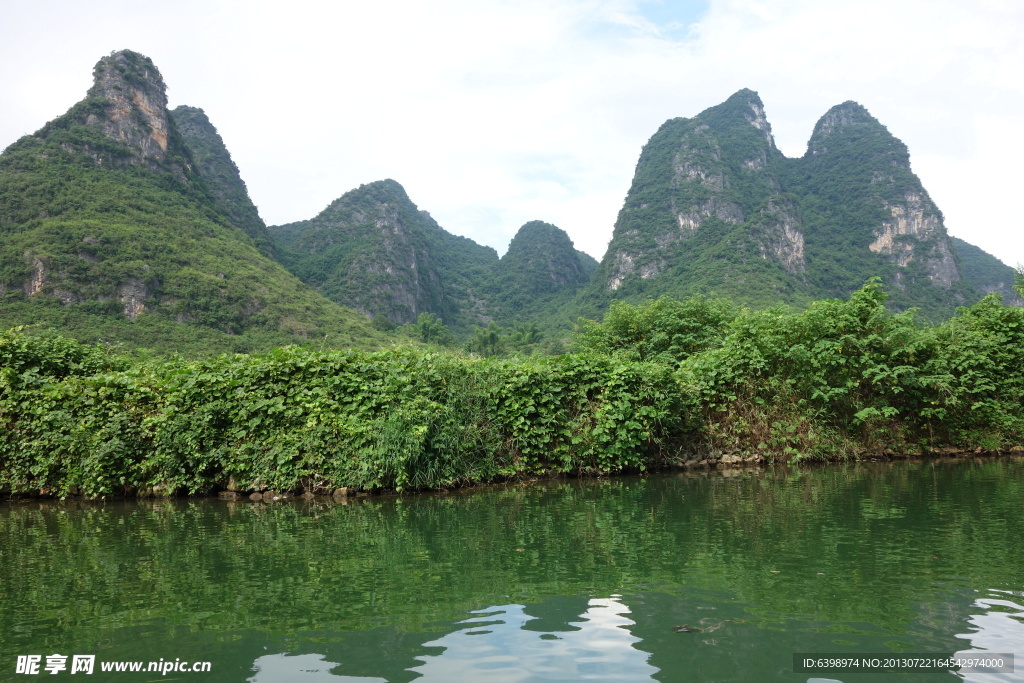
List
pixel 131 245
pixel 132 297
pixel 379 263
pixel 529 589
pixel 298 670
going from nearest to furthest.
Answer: pixel 298 670 → pixel 529 589 → pixel 132 297 → pixel 131 245 → pixel 379 263

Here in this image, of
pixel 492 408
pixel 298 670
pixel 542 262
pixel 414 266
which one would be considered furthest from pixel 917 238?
pixel 298 670

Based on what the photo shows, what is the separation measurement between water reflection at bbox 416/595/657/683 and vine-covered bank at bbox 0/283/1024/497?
19.1 ft

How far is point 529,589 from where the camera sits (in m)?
4.29

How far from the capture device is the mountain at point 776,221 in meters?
96.5

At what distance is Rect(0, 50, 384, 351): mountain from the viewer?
5100 centimetres

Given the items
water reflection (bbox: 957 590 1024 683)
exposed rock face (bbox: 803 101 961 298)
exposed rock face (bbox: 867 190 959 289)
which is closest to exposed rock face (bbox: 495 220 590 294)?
exposed rock face (bbox: 803 101 961 298)

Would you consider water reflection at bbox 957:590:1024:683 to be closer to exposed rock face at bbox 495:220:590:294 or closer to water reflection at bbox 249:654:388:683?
water reflection at bbox 249:654:388:683

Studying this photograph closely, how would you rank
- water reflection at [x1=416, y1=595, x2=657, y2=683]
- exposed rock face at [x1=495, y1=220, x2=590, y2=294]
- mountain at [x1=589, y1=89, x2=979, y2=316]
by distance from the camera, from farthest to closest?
exposed rock face at [x1=495, y1=220, x2=590, y2=294], mountain at [x1=589, y1=89, x2=979, y2=316], water reflection at [x1=416, y1=595, x2=657, y2=683]

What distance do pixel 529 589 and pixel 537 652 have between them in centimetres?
113

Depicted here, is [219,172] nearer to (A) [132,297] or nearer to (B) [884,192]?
(A) [132,297]

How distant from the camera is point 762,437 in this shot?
12.5m

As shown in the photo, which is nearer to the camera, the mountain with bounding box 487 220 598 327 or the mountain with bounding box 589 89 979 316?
the mountain with bounding box 589 89 979 316

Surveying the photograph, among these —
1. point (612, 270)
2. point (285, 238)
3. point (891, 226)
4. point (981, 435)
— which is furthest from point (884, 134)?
point (981, 435)

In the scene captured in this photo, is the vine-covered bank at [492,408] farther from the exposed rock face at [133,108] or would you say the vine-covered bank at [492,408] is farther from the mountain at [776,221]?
the exposed rock face at [133,108]
